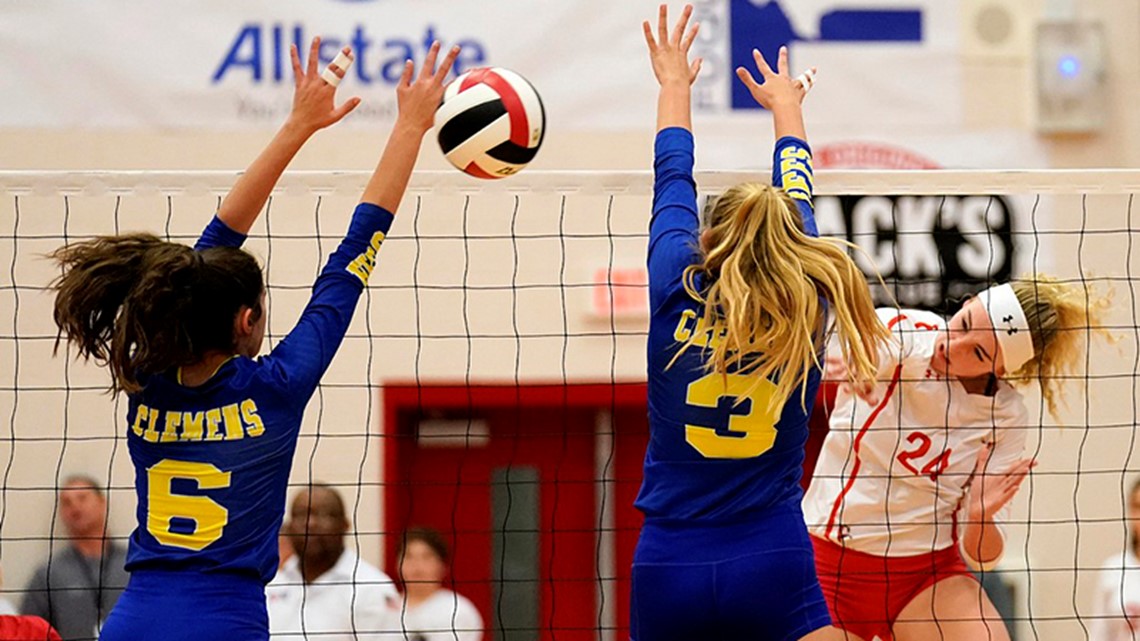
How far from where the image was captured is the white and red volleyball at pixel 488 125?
4328 millimetres

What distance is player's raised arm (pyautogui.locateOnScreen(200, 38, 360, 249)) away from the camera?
4035 mm

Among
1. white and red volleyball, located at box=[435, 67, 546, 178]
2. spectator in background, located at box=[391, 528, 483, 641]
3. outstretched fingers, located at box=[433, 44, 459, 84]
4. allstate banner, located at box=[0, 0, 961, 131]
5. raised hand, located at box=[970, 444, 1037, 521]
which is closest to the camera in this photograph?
outstretched fingers, located at box=[433, 44, 459, 84]

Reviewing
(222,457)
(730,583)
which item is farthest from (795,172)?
(222,457)

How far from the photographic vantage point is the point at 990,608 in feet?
16.3

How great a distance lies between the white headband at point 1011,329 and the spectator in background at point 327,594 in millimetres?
3036

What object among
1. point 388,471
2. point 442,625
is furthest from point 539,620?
point 442,625

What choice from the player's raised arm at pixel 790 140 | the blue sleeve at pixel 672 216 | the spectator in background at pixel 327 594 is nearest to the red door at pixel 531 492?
the spectator in background at pixel 327 594

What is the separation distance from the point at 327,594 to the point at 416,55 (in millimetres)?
3519

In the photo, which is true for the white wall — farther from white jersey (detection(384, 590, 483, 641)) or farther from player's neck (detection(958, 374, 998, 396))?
player's neck (detection(958, 374, 998, 396))

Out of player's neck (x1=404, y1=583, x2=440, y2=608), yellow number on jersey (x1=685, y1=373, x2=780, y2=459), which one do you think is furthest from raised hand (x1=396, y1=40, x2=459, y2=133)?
player's neck (x1=404, y1=583, x2=440, y2=608)

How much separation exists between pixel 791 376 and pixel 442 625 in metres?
4.17

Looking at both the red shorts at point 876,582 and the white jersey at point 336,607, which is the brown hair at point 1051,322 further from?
the white jersey at point 336,607

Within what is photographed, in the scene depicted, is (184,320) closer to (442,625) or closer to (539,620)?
(442,625)

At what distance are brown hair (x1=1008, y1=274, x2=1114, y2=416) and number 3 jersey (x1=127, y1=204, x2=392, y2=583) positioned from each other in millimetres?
2360
